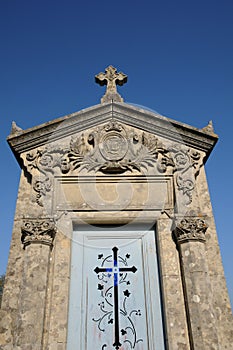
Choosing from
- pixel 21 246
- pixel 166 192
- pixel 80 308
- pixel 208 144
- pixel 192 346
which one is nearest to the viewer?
pixel 192 346

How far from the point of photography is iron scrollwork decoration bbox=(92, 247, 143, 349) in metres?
5.43

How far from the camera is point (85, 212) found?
621cm

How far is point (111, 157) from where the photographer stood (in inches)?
268

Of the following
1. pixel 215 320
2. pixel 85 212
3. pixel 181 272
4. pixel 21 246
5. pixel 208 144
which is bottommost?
pixel 215 320

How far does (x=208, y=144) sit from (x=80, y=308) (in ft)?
13.3

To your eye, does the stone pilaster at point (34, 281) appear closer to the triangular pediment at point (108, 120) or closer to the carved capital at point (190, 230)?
the triangular pediment at point (108, 120)

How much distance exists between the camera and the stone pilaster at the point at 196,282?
493 cm

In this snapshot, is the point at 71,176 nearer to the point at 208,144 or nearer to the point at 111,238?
the point at 111,238

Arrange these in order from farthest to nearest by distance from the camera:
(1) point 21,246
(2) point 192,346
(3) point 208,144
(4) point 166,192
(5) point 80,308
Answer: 1. (3) point 208,144
2. (4) point 166,192
3. (1) point 21,246
4. (5) point 80,308
5. (2) point 192,346

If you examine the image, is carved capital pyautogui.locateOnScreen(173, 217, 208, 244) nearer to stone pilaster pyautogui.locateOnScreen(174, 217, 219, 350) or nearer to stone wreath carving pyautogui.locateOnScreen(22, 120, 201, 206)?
stone pilaster pyautogui.locateOnScreen(174, 217, 219, 350)

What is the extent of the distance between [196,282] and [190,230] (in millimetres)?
874

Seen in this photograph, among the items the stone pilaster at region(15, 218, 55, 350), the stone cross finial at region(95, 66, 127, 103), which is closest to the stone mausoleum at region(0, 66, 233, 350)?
the stone pilaster at region(15, 218, 55, 350)

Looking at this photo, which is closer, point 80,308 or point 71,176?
point 80,308

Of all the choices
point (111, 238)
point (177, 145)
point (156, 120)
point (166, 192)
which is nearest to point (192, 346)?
point (111, 238)
